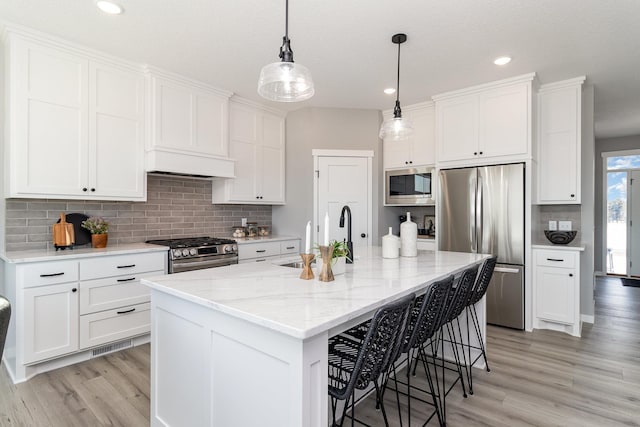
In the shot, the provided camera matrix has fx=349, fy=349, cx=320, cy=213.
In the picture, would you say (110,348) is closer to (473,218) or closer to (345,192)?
(345,192)

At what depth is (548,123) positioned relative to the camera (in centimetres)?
382

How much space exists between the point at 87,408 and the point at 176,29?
2.72 metres

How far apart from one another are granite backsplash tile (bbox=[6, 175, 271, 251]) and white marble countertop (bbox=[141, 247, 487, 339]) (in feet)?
6.53

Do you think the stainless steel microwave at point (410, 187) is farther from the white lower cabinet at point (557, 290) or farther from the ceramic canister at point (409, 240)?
the ceramic canister at point (409, 240)

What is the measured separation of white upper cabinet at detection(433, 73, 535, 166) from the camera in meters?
3.61

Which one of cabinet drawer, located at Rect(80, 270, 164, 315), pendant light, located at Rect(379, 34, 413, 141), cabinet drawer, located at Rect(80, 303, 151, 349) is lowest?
cabinet drawer, located at Rect(80, 303, 151, 349)

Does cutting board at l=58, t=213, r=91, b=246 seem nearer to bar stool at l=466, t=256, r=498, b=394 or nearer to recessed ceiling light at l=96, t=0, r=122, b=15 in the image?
recessed ceiling light at l=96, t=0, r=122, b=15

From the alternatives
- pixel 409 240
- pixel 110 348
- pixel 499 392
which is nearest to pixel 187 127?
pixel 110 348

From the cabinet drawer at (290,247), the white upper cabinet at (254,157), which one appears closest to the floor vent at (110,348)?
the white upper cabinet at (254,157)

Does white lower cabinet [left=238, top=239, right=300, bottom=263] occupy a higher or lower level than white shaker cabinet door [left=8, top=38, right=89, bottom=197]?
lower

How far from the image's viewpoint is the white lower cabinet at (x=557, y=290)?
3.52 meters

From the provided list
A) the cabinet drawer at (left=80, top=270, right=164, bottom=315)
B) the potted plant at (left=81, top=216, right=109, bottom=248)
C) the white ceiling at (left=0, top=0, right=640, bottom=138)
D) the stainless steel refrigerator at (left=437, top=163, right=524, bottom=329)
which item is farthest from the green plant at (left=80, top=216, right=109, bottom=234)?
the stainless steel refrigerator at (left=437, top=163, right=524, bottom=329)

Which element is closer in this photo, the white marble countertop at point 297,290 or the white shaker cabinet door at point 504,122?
the white marble countertop at point 297,290

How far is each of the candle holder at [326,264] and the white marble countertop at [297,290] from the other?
0.04 meters
